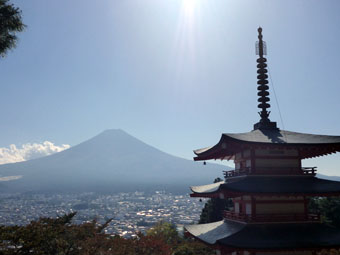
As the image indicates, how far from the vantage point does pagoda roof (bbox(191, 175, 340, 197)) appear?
1514 centimetres

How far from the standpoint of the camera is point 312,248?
46.6 ft

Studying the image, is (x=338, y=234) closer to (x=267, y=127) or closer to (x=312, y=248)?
(x=312, y=248)

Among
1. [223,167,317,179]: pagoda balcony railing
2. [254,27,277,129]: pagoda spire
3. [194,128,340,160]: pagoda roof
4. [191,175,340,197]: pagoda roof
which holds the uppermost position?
[254,27,277,129]: pagoda spire

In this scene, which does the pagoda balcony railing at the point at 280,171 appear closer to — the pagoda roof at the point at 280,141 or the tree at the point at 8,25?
the pagoda roof at the point at 280,141

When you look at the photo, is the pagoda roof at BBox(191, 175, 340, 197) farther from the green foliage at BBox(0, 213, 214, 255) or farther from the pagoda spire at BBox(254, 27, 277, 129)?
the green foliage at BBox(0, 213, 214, 255)

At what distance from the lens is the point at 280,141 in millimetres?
16391

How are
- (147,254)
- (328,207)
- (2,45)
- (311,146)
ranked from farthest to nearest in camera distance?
(328,207) < (147,254) < (2,45) < (311,146)

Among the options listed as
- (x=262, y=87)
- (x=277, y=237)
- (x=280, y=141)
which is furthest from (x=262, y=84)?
(x=277, y=237)

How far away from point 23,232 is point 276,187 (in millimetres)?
13852

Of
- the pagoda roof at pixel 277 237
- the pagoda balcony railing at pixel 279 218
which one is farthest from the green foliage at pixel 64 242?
the pagoda balcony railing at pixel 279 218

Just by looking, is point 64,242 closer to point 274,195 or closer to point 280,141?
point 274,195

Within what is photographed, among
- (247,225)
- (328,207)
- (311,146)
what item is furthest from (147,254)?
(328,207)

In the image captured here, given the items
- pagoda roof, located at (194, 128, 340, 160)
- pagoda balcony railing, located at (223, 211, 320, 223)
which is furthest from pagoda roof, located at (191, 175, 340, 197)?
pagoda roof, located at (194, 128, 340, 160)

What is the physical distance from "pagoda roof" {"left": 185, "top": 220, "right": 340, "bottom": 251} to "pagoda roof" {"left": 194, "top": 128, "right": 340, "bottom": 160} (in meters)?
3.92
